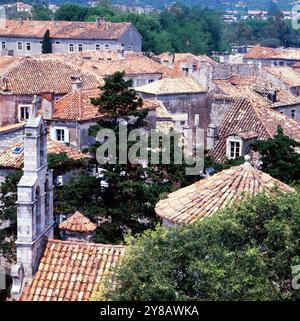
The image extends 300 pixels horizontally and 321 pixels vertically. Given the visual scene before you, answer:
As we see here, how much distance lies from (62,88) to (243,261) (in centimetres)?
3571

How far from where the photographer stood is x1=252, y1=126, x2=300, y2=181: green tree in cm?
2556

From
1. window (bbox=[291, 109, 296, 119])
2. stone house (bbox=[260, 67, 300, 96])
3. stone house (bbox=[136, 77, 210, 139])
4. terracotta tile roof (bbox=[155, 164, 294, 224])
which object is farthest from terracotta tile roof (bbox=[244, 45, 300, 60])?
terracotta tile roof (bbox=[155, 164, 294, 224])

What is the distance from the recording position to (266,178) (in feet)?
62.7

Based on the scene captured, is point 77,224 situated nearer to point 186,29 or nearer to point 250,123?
point 250,123

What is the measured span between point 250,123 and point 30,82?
17.8 meters

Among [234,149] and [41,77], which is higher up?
[41,77]

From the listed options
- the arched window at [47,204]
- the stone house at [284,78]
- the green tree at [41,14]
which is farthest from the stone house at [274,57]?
the arched window at [47,204]

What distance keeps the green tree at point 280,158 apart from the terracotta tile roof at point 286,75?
32960 millimetres

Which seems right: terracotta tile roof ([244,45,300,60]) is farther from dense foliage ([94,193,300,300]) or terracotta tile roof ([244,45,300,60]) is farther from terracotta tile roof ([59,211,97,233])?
dense foliage ([94,193,300,300])

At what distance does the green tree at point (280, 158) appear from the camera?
25.6 metres

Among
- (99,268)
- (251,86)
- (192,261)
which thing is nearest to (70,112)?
(251,86)

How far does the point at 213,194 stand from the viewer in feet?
61.5

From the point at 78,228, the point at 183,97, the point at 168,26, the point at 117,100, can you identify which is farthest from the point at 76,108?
the point at 168,26
